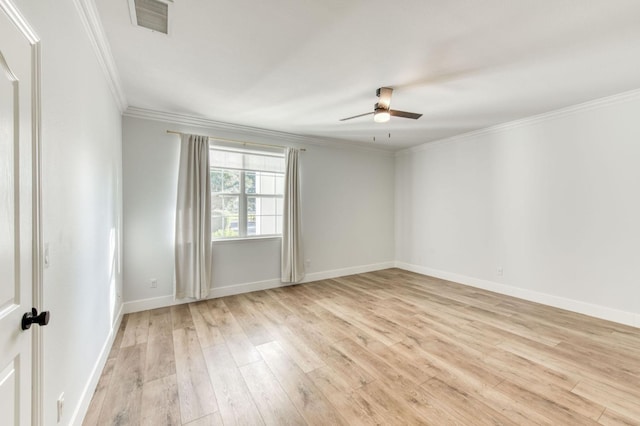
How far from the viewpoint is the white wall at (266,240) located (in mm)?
3588

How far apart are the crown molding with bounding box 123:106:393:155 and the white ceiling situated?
7.8 inches

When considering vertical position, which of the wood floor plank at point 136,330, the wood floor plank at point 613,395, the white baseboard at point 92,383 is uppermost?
the white baseboard at point 92,383

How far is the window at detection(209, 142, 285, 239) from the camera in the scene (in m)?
4.19

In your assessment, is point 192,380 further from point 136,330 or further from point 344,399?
point 136,330

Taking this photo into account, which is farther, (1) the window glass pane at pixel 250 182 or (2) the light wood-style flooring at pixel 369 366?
(1) the window glass pane at pixel 250 182

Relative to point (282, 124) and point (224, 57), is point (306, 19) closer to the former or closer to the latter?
point (224, 57)

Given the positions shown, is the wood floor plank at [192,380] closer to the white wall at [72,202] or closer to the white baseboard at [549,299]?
the white wall at [72,202]

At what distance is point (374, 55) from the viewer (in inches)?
90.5

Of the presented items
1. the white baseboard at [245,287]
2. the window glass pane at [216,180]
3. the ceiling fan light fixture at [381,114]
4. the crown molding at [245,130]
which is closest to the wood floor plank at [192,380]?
the white baseboard at [245,287]

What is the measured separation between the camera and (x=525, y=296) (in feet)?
13.1

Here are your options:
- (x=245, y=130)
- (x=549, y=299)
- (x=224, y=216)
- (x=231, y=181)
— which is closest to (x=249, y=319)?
(x=224, y=216)

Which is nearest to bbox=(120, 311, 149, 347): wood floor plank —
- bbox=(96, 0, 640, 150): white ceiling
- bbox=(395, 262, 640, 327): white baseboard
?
bbox=(96, 0, 640, 150): white ceiling

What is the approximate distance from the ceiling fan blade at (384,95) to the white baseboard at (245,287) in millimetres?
3216

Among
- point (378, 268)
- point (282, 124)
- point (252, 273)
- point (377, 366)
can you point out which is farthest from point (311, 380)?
point (378, 268)
